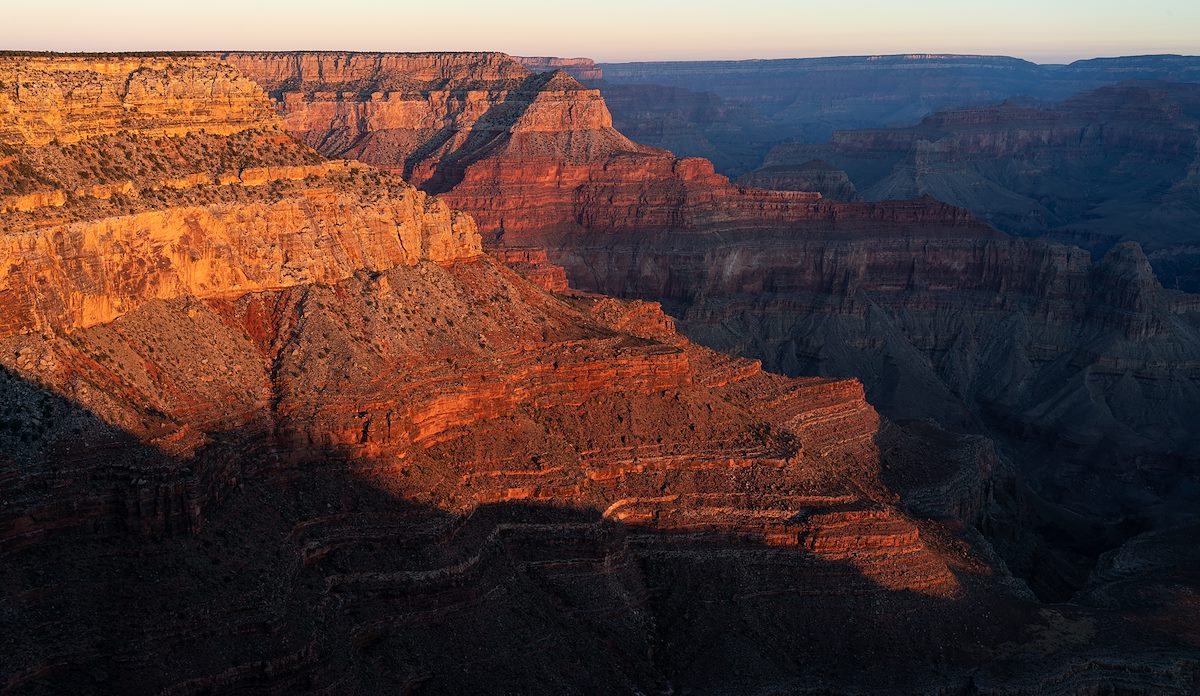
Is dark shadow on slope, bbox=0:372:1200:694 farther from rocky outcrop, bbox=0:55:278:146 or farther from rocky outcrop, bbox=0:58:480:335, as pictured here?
rocky outcrop, bbox=0:55:278:146

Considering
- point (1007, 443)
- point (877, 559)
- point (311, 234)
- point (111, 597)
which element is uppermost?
point (311, 234)

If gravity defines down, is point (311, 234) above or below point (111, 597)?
above

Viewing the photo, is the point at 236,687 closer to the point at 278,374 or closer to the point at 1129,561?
the point at 278,374

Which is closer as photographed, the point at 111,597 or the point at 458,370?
the point at 111,597

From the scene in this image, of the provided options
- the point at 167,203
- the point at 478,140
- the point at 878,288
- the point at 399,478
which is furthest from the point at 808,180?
the point at 167,203

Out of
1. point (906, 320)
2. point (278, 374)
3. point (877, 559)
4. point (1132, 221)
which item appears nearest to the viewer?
point (278, 374)

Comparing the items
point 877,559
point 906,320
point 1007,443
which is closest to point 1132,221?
point 906,320

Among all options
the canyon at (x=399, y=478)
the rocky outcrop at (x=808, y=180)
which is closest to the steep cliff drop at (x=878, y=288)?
the canyon at (x=399, y=478)

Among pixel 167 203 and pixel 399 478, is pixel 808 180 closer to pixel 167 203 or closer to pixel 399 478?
pixel 399 478
